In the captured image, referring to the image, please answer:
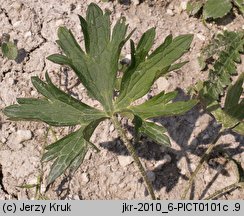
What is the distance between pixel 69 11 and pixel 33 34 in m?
0.30

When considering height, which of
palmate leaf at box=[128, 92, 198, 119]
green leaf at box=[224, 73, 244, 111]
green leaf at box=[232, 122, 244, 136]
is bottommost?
green leaf at box=[232, 122, 244, 136]

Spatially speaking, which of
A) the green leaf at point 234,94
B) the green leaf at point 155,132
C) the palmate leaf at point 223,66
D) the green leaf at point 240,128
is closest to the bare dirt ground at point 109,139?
the palmate leaf at point 223,66

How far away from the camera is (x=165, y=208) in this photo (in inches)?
108

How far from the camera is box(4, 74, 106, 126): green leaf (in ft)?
8.49

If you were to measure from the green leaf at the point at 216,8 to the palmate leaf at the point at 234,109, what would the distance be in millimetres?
831

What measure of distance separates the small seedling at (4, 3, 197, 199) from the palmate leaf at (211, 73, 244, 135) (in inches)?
13.5

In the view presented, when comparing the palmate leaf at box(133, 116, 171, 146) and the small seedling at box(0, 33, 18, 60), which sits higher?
the small seedling at box(0, 33, 18, 60)

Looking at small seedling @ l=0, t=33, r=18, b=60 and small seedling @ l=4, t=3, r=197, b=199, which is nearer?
small seedling @ l=4, t=3, r=197, b=199

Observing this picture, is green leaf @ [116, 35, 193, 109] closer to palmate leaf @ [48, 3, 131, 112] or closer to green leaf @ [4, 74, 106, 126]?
palmate leaf @ [48, 3, 131, 112]

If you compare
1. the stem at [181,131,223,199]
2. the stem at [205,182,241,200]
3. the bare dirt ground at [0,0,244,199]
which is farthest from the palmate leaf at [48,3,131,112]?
the stem at [205,182,241,200]

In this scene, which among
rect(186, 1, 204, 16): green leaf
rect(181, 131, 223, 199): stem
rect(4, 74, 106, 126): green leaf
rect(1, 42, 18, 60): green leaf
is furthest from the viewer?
rect(186, 1, 204, 16): green leaf

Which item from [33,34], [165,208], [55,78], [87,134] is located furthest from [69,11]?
[165,208]

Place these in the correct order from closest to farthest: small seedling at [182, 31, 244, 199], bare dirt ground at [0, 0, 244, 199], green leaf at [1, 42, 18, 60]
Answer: small seedling at [182, 31, 244, 199] < bare dirt ground at [0, 0, 244, 199] < green leaf at [1, 42, 18, 60]

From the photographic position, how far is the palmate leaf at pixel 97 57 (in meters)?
2.65
